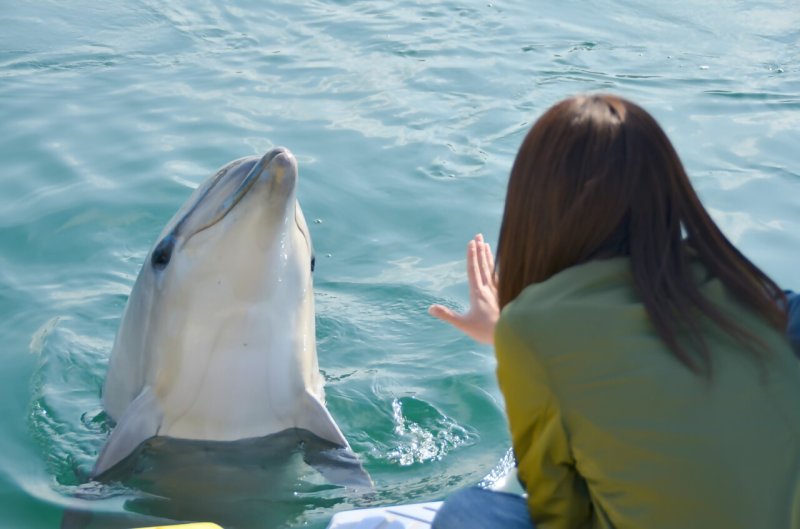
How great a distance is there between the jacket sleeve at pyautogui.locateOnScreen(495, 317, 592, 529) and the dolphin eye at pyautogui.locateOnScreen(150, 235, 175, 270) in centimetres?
187

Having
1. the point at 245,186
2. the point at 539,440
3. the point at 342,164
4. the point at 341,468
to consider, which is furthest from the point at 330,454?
the point at 342,164

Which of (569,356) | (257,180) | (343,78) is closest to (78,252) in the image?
(257,180)

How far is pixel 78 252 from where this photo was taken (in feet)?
23.2

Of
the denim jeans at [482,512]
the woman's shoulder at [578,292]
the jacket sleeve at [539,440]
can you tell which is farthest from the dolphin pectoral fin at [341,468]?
the woman's shoulder at [578,292]

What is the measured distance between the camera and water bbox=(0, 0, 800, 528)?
16.2 feet

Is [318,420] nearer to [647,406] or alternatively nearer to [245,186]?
[245,186]

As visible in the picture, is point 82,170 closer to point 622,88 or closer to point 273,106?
point 273,106

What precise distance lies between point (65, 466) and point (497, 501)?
2.24m

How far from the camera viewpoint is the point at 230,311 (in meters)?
4.36

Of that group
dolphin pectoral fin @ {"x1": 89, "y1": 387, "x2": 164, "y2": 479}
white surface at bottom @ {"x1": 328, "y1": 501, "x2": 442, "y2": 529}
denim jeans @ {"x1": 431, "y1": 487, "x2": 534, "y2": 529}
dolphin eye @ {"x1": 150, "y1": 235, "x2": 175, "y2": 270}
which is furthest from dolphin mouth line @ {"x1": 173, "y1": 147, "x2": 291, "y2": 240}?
denim jeans @ {"x1": 431, "y1": 487, "x2": 534, "y2": 529}

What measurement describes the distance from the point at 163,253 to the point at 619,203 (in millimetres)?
2077

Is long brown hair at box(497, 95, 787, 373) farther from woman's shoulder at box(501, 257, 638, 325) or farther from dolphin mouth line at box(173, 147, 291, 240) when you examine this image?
dolphin mouth line at box(173, 147, 291, 240)

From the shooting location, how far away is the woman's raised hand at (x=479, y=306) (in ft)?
12.4

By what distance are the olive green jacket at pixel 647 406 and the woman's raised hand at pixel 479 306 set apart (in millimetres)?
866
